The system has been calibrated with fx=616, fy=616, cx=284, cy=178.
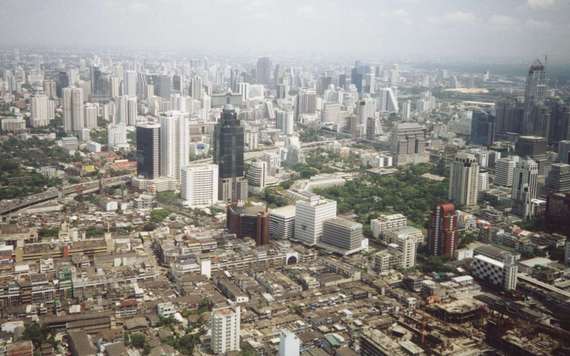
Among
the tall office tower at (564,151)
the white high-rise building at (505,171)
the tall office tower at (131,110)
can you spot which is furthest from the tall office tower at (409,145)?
the tall office tower at (131,110)

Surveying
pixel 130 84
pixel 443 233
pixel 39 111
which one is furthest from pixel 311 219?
pixel 130 84

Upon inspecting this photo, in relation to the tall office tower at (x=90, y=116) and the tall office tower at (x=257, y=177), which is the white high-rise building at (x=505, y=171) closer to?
the tall office tower at (x=257, y=177)

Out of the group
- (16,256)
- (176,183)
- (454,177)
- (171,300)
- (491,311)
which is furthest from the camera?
(176,183)

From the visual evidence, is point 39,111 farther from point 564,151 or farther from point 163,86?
point 564,151

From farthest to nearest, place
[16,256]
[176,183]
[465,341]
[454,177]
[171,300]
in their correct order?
[176,183]
[454,177]
[16,256]
[171,300]
[465,341]

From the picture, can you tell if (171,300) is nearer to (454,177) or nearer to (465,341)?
(465,341)

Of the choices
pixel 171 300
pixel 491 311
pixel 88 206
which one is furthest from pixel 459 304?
pixel 88 206

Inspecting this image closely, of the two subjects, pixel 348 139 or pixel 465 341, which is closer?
pixel 465 341
